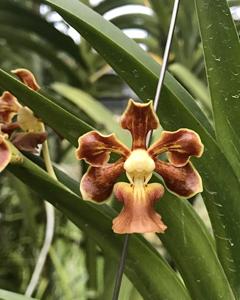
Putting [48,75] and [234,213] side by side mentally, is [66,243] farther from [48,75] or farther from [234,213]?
[234,213]

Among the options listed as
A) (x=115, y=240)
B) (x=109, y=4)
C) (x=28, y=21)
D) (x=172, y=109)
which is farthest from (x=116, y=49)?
(x=109, y=4)

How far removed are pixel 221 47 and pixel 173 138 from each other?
5.5 inches

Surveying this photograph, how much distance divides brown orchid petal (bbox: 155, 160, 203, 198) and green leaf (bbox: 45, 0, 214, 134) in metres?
0.08

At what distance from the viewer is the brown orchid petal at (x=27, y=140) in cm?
60

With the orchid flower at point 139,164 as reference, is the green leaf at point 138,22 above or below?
above

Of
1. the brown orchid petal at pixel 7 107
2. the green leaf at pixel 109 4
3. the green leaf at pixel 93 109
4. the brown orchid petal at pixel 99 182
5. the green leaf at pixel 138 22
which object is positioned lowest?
the brown orchid petal at pixel 99 182

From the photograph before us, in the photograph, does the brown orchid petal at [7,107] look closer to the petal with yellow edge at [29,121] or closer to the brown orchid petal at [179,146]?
the petal with yellow edge at [29,121]

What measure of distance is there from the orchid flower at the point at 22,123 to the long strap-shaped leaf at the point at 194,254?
0.53 feet

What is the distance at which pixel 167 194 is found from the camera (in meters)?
0.58

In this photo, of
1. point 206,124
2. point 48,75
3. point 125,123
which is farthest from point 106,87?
point 125,123

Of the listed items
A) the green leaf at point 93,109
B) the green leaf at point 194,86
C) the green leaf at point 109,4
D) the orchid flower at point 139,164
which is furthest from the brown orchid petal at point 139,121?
the green leaf at point 109,4

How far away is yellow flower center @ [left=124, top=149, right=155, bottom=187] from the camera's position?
1.61ft

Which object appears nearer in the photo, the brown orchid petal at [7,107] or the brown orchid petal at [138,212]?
the brown orchid petal at [138,212]

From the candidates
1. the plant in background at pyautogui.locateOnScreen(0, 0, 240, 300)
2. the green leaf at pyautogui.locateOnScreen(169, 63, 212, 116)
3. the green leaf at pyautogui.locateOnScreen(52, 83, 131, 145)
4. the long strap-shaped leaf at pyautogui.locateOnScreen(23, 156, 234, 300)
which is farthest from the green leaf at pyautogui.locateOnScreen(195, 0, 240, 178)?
the green leaf at pyautogui.locateOnScreen(169, 63, 212, 116)
